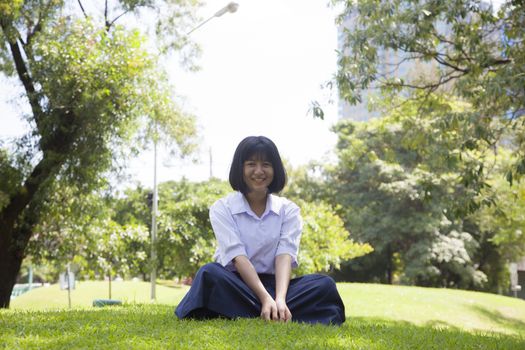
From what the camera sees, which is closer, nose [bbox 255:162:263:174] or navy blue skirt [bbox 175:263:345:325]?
navy blue skirt [bbox 175:263:345:325]

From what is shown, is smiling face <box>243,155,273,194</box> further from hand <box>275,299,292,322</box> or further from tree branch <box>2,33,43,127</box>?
tree branch <box>2,33,43,127</box>

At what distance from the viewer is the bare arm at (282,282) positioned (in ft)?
11.4

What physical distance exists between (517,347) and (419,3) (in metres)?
6.10

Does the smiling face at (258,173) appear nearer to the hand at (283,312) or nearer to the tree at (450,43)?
the hand at (283,312)

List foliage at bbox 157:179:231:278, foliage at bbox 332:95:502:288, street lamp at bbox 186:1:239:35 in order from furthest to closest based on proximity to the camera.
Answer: foliage at bbox 332:95:502:288, foliage at bbox 157:179:231:278, street lamp at bbox 186:1:239:35

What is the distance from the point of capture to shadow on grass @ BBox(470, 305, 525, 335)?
14.6 metres

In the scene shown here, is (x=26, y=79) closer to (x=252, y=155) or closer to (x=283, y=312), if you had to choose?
(x=252, y=155)

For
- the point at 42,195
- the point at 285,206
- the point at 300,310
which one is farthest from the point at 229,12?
the point at 300,310

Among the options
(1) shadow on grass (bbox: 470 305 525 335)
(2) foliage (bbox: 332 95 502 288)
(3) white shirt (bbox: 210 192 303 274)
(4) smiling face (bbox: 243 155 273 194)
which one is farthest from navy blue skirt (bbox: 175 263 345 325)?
(2) foliage (bbox: 332 95 502 288)

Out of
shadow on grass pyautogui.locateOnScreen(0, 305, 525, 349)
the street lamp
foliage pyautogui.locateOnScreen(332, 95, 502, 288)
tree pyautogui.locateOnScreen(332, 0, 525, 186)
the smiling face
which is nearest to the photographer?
shadow on grass pyautogui.locateOnScreen(0, 305, 525, 349)

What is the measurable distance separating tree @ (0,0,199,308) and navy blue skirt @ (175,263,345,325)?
16.5 ft

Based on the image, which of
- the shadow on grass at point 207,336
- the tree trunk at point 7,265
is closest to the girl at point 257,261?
the shadow on grass at point 207,336

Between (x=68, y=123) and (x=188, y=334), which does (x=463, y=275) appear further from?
(x=188, y=334)

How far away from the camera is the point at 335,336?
9.86 feet
